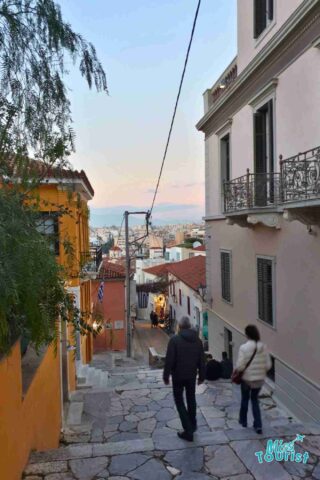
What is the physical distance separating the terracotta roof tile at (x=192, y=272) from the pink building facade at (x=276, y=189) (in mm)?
9593

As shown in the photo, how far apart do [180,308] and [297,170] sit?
2239cm

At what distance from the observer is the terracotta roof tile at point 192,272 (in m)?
22.5

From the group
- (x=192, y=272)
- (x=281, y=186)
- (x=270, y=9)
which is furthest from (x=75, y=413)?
(x=192, y=272)

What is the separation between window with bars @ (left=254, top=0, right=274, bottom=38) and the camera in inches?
361

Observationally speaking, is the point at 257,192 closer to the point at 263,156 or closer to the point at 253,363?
the point at 263,156

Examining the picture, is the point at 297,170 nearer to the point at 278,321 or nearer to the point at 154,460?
the point at 278,321

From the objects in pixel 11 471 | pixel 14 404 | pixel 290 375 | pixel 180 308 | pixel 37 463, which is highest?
pixel 14 404

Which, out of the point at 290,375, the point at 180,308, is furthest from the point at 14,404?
the point at 180,308

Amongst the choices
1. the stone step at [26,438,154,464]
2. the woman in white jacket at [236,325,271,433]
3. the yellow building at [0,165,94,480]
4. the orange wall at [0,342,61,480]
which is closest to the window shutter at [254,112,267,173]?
the woman in white jacket at [236,325,271,433]

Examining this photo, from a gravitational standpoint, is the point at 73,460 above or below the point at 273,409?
above

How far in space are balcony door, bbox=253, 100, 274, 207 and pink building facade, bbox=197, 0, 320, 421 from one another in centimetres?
2

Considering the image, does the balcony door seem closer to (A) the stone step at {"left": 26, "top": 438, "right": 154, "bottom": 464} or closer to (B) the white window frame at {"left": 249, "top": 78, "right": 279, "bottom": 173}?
(B) the white window frame at {"left": 249, "top": 78, "right": 279, "bottom": 173}

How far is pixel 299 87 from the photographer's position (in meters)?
7.70

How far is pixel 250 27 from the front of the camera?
10.2m
